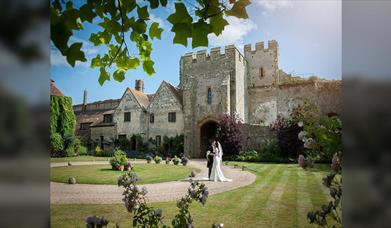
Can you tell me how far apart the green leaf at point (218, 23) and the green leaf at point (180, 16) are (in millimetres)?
126

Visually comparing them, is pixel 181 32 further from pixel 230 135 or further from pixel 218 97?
pixel 218 97

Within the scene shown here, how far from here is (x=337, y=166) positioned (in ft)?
4.66

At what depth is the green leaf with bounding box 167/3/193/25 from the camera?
3.46ft

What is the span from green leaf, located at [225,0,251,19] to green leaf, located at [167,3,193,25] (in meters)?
0.17

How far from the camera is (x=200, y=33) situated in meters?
1.12

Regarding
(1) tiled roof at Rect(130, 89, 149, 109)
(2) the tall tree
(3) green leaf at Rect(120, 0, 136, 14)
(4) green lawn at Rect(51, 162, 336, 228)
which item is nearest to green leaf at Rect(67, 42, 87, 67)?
(2) the tall tree

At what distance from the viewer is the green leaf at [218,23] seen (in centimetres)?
117

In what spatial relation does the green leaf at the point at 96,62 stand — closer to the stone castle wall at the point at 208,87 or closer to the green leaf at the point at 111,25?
the green leaf at the point at 111,25

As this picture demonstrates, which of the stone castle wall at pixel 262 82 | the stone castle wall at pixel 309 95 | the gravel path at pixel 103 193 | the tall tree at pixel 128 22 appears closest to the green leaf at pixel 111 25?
the tall tree at pixel 128 22

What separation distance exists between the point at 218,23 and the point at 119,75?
0.77 metres

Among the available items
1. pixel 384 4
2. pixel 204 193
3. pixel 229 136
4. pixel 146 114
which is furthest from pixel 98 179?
pixel 146 114

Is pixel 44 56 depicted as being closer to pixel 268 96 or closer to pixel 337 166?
pixel 337 166

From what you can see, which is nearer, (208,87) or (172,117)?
(208,87)

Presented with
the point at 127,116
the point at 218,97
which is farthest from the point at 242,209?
the point at 127,116
